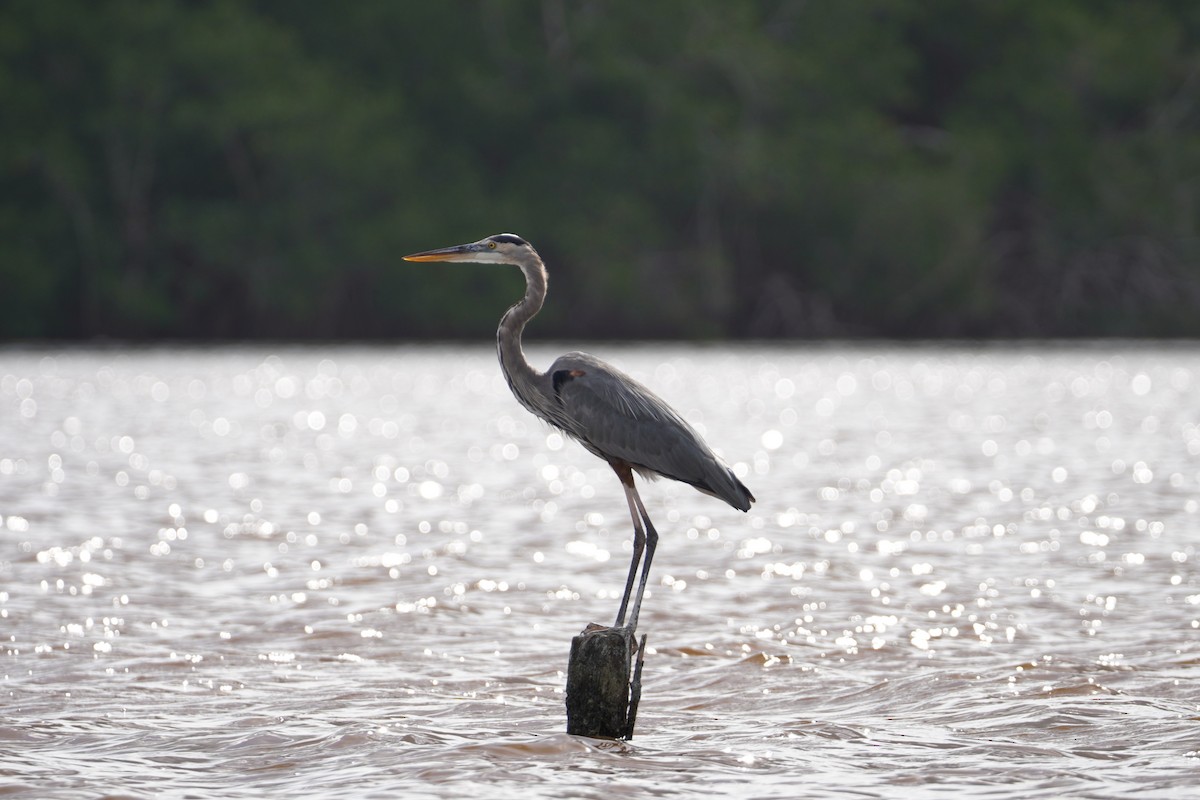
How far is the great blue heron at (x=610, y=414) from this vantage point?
7.57 meters

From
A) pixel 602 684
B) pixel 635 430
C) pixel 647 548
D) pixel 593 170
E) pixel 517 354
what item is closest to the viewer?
pixel 602 684

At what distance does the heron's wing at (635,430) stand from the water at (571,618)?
1056 millimetres

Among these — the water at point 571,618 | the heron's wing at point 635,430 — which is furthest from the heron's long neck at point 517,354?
the water at point 571,618

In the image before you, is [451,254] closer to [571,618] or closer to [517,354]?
[517,354]

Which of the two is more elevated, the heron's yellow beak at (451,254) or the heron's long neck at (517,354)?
the heron's yellow beak at (451,254)

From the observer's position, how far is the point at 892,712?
7.50 meters

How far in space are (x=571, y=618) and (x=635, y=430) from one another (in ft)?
7.95

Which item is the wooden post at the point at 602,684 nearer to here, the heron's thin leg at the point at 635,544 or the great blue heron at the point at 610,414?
the great blue heron at the point at 610,414

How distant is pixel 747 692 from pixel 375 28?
51180 mm

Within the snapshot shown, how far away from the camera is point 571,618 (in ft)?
32.0

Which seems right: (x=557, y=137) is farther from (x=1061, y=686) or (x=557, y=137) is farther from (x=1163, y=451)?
(x=1061, y=686)

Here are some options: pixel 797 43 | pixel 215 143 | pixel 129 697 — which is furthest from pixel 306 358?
pixel 129 697

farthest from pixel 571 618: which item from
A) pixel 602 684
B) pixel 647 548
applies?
pixel 602 684

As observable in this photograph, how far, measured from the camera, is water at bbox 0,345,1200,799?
6.55 meters
